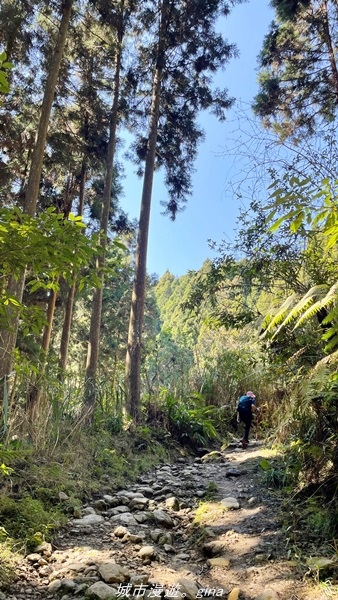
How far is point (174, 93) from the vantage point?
9797mm

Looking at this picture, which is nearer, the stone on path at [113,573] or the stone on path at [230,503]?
the stone on path at [113,573]

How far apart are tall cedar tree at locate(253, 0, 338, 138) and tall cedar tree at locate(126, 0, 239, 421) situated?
5.89 ft

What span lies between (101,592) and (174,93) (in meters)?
10.2

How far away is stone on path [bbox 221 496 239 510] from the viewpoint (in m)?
3.54

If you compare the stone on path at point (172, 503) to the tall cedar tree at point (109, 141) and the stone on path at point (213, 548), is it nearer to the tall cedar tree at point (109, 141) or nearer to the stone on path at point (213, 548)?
the stone on path at point (213, 548)

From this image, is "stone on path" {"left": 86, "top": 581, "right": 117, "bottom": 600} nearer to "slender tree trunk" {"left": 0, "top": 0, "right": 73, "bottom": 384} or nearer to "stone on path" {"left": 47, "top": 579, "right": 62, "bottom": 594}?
"stone on path" {"left": 47, "top": 579, "right": 62, "bottom": 594}

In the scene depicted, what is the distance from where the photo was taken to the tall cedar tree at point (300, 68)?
7062 mm

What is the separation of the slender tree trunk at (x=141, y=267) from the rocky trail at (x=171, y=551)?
311 cm

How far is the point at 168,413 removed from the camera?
7.13 m

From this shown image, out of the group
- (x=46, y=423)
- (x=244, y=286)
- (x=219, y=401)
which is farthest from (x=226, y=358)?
(x=46, y=423)

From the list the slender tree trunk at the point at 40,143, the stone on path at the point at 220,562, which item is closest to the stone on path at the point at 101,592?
the stone on path at the point at 220,562

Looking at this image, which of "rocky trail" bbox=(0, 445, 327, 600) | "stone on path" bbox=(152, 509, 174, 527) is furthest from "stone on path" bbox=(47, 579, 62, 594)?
"stone on path" bbox=(152, 509, 174, 527)

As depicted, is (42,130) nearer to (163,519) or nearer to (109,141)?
(109,141)

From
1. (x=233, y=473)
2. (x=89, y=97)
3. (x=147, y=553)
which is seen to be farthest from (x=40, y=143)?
(x=147, y=553)
